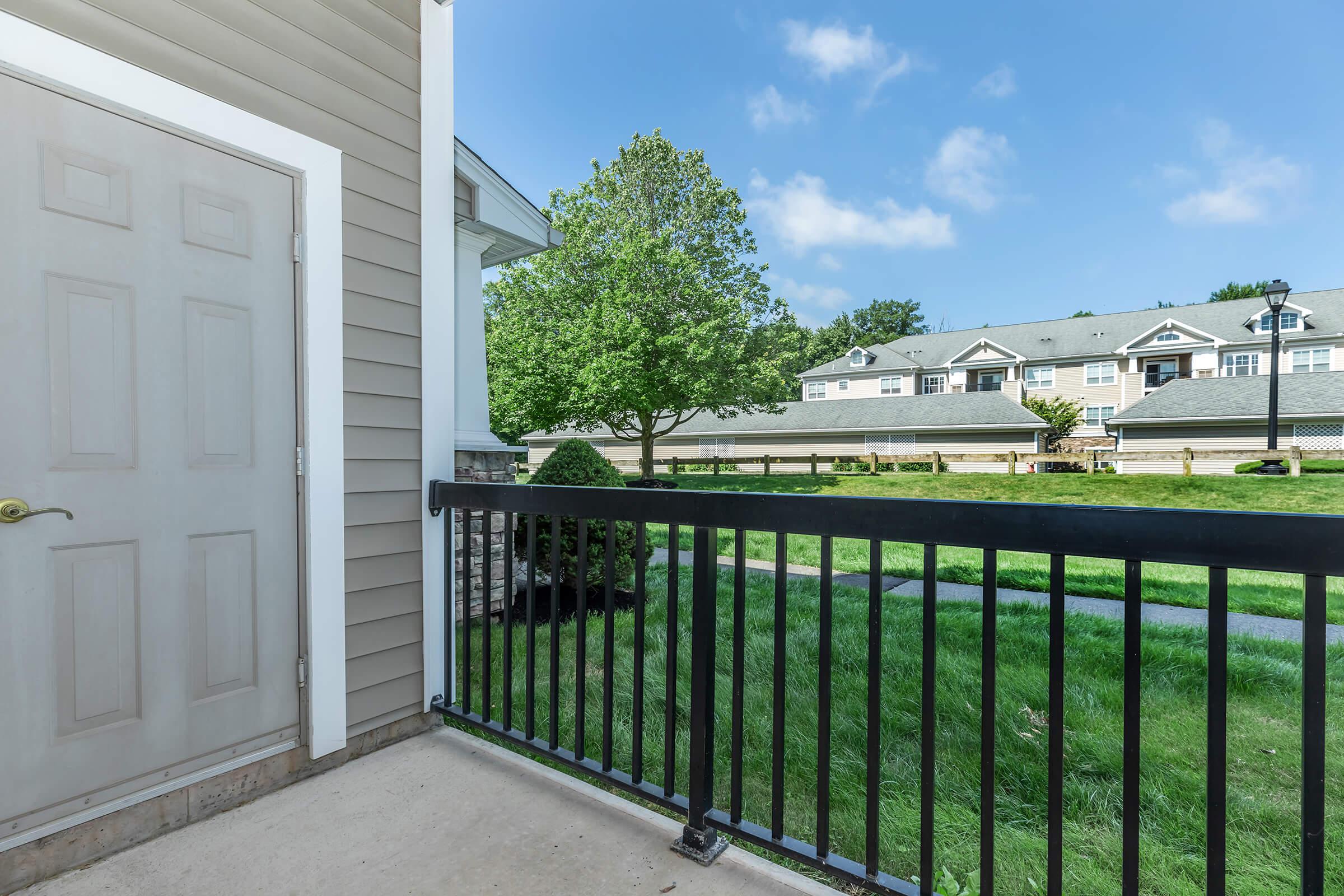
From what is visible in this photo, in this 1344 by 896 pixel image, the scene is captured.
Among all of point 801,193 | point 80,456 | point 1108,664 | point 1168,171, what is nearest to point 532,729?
point 80,456

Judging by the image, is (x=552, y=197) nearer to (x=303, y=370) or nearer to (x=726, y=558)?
(x=726, y=558)

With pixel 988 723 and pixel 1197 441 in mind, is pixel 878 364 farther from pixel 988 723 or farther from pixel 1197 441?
pixel 988 723

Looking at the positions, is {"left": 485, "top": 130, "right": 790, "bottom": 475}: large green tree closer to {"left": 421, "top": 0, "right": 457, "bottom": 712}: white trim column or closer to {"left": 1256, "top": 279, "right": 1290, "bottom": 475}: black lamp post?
{"left": 1256, "top": 279, "right": 1290, "bottom": 475}: black lamp post

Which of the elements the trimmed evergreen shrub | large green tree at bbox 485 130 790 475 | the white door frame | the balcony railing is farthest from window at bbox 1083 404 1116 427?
the white door frame

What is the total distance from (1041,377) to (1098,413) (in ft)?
7.54

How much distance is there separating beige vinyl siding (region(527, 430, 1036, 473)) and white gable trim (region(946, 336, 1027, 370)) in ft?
20.8

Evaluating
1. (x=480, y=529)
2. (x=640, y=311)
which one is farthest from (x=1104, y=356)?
(x=480, y=529)

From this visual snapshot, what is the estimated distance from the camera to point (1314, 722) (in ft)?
2.77

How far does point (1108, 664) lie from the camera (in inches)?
109

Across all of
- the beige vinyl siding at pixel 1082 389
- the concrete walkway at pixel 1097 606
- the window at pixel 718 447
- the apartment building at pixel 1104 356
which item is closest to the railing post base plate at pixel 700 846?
the concrete walkway at pixel 1097 606

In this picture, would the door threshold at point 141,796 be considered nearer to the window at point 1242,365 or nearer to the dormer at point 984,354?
the dormer at point 984,354

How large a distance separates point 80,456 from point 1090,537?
7.16ft

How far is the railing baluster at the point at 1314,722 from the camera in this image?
840 millimetres

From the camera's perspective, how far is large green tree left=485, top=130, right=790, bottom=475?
41.9 ft
